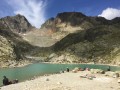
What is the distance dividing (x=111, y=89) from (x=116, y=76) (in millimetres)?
20738

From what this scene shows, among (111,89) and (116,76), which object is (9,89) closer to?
(111,89)

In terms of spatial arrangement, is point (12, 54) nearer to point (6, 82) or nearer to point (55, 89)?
point (6, 82)

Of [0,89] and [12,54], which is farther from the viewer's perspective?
[12,54]

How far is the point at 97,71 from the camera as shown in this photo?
256 ft

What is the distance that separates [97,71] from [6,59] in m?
113

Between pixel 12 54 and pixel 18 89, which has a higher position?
pixel 12 54

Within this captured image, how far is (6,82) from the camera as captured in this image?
203 feet

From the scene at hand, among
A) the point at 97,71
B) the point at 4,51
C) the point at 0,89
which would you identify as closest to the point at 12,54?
the point at 4,51

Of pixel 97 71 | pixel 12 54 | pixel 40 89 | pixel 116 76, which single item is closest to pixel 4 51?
pixel 12 54

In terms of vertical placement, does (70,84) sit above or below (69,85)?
above

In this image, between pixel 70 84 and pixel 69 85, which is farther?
pixel 70 84

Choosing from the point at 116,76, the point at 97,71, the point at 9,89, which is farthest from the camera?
the point at 97,71

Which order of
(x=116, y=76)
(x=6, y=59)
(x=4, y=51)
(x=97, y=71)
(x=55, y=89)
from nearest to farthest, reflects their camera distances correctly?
(x=55, y=89), (x=116, y=76), (x=97, y=71), (x=6, y=59), (x=4, y=51)

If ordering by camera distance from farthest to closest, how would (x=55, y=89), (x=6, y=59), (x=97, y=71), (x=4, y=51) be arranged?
(x=4, y=51)
(x=6, y=59)
(x=97, y=71)
(x=55, y=89)
